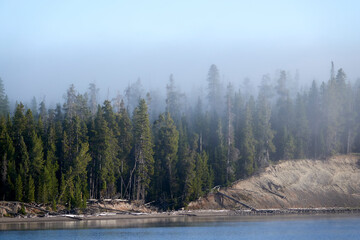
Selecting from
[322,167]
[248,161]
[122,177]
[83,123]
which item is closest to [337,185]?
[322,167]

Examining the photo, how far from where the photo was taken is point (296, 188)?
82.1 meters

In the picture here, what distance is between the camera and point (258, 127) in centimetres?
8894

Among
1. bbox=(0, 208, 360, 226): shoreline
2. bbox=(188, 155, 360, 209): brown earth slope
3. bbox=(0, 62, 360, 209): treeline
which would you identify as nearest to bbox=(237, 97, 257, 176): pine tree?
bbox=(0, 62, 360, 209): treeline

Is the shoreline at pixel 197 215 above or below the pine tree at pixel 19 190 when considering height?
below

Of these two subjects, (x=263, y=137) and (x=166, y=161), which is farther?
(x=263, y=137)

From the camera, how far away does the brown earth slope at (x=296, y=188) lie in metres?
78.6

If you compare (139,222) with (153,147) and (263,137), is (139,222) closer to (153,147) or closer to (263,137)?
(153,147)

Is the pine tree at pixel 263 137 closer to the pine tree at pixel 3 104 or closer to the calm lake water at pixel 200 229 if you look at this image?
the calm lake water at pixel 200 229


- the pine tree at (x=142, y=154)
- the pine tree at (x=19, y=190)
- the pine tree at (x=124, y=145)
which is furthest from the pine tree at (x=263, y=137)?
the pine tree at (x=19, y=190)

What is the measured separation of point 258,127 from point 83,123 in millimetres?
32900

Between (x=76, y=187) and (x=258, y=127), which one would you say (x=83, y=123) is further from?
(x=258, y=127)

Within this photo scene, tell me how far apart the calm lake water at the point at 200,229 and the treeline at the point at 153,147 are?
7442 mm

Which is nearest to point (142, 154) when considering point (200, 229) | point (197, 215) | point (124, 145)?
point (124, 145)

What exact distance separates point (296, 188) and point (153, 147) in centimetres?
2594
